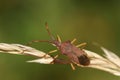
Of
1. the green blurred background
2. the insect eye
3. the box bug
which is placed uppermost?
the green blurred background

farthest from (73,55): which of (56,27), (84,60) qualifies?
(56,27)

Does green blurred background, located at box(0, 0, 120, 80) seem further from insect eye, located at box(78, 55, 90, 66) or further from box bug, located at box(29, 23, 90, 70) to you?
insect eye, located at box(78, 55, 90, 66)

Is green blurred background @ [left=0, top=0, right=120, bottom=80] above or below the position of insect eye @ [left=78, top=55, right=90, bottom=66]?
above

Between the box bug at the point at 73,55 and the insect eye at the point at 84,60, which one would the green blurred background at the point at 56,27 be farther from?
the insect eye at the point at 84,60

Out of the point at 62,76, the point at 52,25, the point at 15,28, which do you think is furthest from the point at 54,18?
the point at 62,76

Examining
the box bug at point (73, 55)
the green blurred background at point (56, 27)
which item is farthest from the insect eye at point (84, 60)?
the green blurred background at point (56, 27)

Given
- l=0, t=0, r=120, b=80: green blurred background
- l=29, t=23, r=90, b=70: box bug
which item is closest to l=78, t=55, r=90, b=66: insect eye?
l=29, t=23, r=90, b=70: box bug

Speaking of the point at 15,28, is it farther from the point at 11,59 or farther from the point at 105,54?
the point at 105,54

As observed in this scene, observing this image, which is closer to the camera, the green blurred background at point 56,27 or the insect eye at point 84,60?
the insect eye at point 84,60
